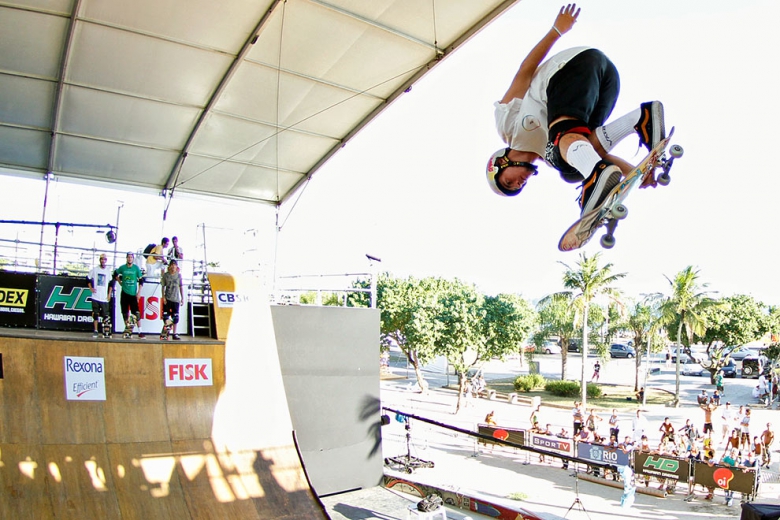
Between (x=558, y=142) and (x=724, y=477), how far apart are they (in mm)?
13171

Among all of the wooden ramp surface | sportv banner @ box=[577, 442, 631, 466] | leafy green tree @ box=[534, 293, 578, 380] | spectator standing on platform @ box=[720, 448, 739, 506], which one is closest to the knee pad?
the wooden ramp surface

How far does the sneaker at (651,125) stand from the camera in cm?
389

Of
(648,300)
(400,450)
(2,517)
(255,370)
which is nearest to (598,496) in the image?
(400,450)

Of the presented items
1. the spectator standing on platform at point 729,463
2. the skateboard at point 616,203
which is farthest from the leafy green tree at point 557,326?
the skateboard at point 616,203

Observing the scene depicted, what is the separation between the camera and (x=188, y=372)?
1002 cm

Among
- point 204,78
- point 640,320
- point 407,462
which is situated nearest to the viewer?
point 204,78

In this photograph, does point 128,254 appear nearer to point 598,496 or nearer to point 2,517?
point 2,517

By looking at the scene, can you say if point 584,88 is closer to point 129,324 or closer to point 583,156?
point 583,156

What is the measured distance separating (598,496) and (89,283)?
12.9m

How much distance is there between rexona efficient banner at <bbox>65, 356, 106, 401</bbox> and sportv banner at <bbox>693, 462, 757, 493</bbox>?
13.7 m

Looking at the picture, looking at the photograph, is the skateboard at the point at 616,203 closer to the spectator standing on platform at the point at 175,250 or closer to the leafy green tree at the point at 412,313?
the spectator standing on platform at the point at 175,250

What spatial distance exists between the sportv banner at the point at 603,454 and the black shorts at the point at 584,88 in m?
13.3

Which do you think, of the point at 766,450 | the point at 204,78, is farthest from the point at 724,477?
the point at 204,78

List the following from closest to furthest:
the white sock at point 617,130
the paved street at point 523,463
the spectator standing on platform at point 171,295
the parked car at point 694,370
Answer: the white sock at point 617,130 → the spectator standing on platform at point 171,295 → the paved street at point 523,463 → the parked car at point 694,370
